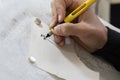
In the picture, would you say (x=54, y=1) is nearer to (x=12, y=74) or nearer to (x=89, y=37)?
(x=89, y=37)

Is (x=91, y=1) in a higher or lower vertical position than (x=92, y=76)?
higher

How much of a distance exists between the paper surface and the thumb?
29mm

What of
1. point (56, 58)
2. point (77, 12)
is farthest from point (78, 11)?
point (56, 58)

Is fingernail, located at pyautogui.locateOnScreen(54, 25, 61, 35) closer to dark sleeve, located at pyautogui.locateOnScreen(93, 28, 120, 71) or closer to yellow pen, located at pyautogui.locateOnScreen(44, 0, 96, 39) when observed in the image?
yellow pen, located at pyautogui.locateOnScreen(44, 0, 96, 39)

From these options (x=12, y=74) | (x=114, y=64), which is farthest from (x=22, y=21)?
(x=114, y=64)

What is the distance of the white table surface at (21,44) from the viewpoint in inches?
19.2

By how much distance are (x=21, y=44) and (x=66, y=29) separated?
11 cm

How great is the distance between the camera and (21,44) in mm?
531

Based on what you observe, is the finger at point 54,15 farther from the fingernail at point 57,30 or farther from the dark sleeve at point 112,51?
the dark sleeve at point 112,51

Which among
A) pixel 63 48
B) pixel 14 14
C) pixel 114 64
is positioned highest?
pixel 14 14

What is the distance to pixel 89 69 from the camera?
569 mm

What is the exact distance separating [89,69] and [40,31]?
153mm

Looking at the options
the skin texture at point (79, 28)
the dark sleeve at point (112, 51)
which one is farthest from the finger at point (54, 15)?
the dark sleeve at point (112, 51)

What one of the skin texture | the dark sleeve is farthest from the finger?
the dark sleeve
